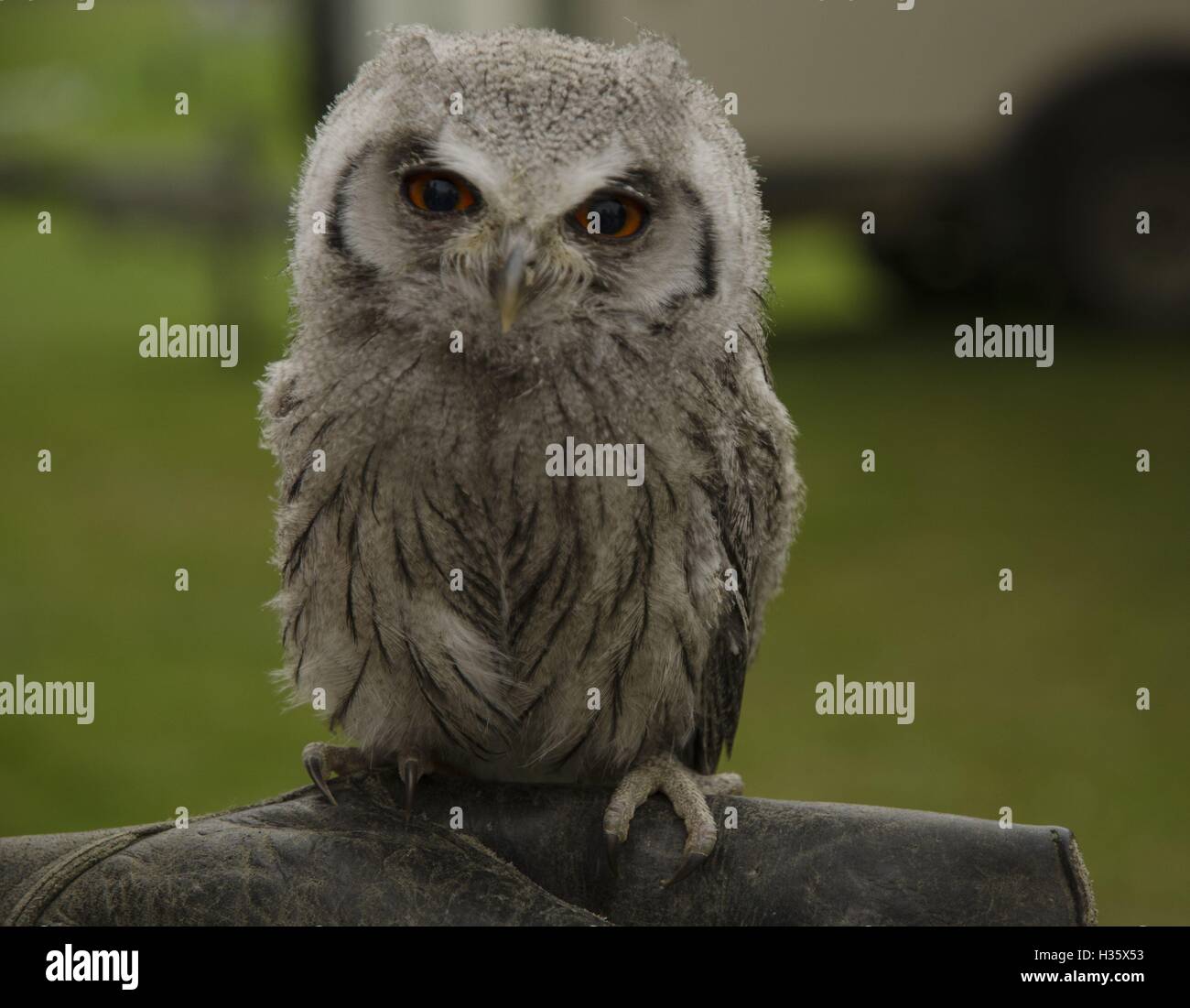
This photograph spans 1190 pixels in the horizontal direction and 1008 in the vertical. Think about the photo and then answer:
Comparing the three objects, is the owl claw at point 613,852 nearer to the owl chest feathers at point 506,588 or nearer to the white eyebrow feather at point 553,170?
the owl chest feathers at point 506,588

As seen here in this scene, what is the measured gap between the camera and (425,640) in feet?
6.48

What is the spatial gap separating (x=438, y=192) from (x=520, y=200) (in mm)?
108

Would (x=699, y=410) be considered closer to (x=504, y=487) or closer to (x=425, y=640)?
(x=504, y=487)

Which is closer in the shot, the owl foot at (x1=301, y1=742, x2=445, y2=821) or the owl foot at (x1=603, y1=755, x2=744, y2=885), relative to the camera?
the owl foot at (x1=603, y1=755, x2=744, y2=885)

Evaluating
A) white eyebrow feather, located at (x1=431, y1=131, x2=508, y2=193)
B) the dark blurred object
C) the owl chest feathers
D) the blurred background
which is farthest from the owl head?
the dark blurred object

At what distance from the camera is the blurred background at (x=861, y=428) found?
4.67 m

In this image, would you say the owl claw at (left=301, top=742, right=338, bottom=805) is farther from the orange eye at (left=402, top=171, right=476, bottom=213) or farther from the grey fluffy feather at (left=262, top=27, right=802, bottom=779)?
the orange eye at (left=402, top=171, right=476, bottom=213)

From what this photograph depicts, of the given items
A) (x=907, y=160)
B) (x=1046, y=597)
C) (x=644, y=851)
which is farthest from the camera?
(x=907, y=160)

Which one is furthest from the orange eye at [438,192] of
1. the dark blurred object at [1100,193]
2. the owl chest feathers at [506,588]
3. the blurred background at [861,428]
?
the dark blurred object at [1100,193]

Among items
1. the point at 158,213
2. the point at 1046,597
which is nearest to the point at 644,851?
the point at 1046,597

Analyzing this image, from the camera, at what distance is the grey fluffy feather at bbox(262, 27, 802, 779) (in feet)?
5.67

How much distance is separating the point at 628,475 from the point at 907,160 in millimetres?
5791

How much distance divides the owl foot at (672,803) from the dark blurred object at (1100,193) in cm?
591

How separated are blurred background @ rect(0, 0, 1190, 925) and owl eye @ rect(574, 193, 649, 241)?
2741 millimetres
